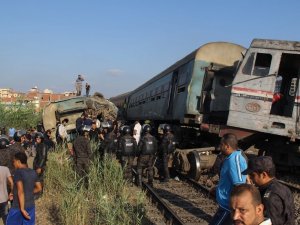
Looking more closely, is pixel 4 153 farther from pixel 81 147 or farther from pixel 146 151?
pixel 146 151

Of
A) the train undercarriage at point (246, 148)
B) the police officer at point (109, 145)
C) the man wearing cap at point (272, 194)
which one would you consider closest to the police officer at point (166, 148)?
the train undercarriage at point (246, 148)

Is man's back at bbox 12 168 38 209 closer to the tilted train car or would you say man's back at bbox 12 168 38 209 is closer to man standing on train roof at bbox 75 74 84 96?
the tilted train car

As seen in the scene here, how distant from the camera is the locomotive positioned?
10.3m

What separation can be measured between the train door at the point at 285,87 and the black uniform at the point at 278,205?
751 cm

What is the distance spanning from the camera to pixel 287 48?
1023 centimetres

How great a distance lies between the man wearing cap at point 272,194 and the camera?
3.31 metres

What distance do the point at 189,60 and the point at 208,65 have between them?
0.84 m

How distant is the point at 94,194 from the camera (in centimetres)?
902

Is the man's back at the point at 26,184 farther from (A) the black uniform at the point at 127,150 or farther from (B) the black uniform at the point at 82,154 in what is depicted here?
(A) the black uniform at the point at 127,150

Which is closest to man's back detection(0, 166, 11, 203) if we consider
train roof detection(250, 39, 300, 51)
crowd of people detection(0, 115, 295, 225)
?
crowd of people detection(0, 115, 295, 225)

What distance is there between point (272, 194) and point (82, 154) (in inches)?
268

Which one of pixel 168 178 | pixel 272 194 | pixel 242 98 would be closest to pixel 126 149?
pixel 168 178

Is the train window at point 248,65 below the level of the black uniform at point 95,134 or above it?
above

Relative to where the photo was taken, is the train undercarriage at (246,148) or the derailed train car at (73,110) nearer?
the train undercarriage at (246,148)
